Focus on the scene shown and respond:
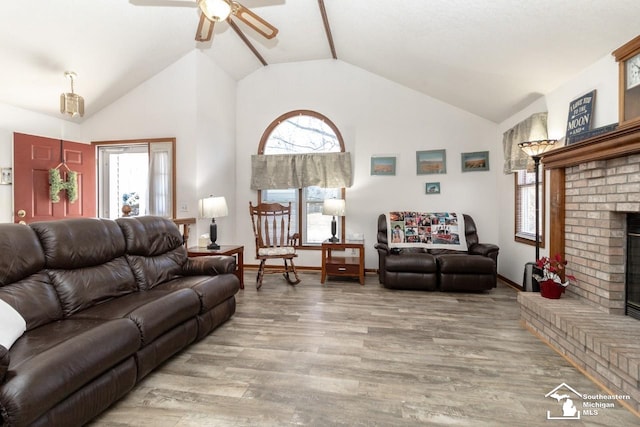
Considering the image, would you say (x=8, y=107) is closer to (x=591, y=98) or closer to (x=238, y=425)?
(x=238, y=425)

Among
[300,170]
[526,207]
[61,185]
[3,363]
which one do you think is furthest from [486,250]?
[61,185]

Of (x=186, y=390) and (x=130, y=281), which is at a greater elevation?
(x=130, y=281)

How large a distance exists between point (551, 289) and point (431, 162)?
2675 millimetres

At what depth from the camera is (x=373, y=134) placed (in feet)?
16.7

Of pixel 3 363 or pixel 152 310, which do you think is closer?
pixel 3 363

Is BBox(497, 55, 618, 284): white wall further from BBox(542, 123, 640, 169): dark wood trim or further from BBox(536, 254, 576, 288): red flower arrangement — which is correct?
BBox(536, 254, 576, 288): red flower arrangement

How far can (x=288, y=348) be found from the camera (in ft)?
7.96

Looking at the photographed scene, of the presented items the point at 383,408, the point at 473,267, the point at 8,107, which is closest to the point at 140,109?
the point at 8,107

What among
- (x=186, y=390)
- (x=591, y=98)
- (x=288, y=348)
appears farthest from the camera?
(x=591, y=98)

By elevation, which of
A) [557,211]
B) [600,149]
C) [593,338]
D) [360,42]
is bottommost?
[593,338]

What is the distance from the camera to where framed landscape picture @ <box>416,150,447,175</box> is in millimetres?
4910

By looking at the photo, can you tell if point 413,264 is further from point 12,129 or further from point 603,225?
point 12,129

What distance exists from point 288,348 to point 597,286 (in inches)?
99.1

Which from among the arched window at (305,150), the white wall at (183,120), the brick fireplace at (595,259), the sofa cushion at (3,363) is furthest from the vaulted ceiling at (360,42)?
the sofa cushion at (3,363)
